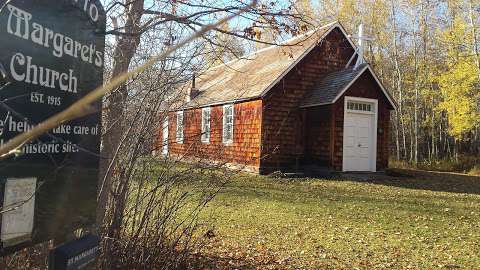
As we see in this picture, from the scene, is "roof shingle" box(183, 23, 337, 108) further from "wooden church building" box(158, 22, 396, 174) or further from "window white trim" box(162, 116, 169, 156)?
"window white trim" box(162, 116, 169, 156)

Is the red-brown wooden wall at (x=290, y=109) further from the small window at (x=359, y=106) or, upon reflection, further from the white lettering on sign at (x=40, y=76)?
the white lettering on sign at (x=40, y=76)

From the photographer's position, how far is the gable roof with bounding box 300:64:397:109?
634 inches

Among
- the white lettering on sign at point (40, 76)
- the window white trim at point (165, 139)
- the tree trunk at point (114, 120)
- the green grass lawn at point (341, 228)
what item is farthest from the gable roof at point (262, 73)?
the white lettering on sign at point (40, 76)

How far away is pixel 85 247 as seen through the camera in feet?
7.95

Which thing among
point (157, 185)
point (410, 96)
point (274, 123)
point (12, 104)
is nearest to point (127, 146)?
point (157, 185)

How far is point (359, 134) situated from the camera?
17109 mm

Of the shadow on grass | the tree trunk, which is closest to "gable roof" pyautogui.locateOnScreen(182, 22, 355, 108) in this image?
the shadow on grass

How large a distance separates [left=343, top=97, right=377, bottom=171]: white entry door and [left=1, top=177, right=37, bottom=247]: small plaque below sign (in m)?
15.1

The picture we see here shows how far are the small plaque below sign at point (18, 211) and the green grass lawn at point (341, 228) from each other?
9.97 ft

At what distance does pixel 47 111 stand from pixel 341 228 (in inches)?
249

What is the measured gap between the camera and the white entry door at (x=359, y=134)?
→ 16797 mm

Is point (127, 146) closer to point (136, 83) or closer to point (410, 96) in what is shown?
point (136, 83)

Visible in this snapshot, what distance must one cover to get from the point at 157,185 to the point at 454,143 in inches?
1459

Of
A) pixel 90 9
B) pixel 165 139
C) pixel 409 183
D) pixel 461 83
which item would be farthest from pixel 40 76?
pixel 461 83
